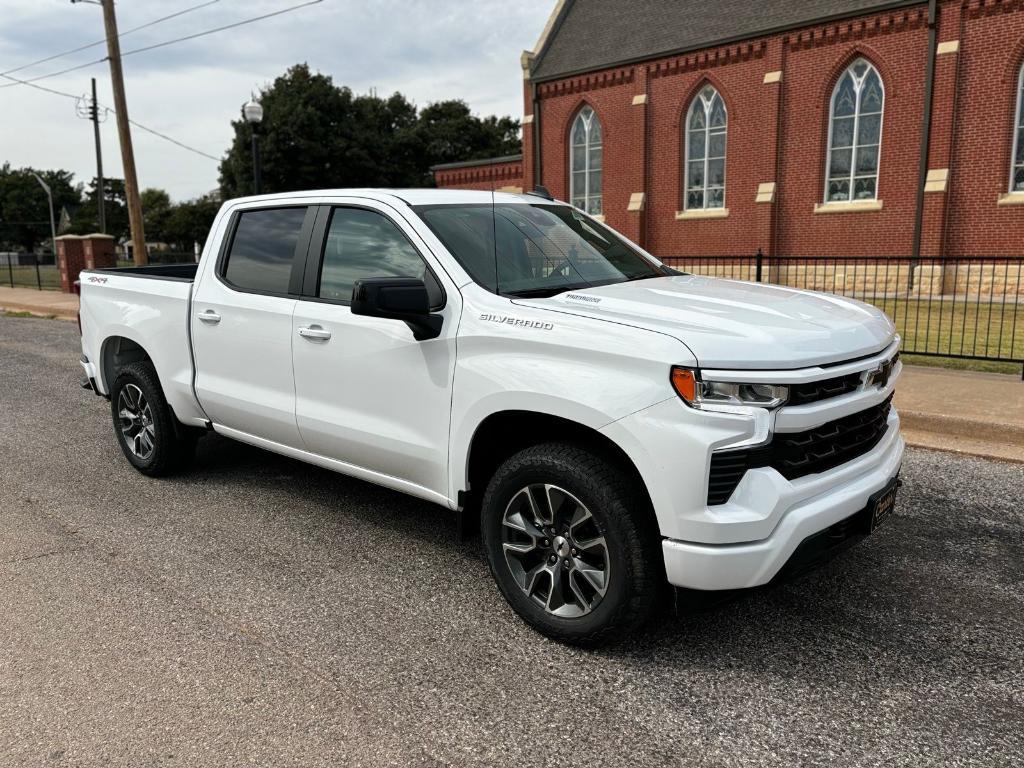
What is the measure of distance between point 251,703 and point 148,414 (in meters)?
3.25

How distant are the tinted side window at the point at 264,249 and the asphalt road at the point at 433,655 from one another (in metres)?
1.45

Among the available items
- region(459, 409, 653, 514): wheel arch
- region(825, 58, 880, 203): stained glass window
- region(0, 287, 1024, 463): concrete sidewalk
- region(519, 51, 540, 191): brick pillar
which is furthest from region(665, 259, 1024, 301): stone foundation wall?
region(459, 409, 653, 514): wheel arch

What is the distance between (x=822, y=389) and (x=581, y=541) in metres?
1.10

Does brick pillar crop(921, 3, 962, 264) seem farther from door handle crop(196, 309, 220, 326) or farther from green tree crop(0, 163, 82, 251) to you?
green tree crop(0, 163, 82, 251)

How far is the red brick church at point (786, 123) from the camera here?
19.6m

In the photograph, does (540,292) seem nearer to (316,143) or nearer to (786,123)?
(786,123)

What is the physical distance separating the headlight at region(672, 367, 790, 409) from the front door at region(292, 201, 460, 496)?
3.81ft

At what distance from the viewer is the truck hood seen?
2916mm

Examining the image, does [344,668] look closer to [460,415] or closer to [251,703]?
[251,703]

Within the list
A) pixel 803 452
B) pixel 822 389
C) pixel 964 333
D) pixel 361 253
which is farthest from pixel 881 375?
pixel 964 333

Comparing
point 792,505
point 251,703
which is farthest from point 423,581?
point 792,505

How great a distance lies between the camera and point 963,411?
23.4ft

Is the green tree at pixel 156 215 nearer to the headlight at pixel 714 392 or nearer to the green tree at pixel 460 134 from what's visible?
the green tree at pixel 460 134

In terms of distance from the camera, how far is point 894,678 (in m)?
3.12
